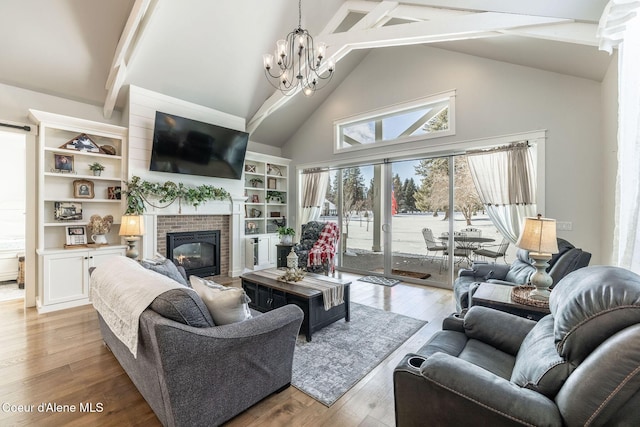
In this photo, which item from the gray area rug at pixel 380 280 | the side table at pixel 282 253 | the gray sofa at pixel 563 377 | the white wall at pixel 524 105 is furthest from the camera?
the side table at pixel 282 253

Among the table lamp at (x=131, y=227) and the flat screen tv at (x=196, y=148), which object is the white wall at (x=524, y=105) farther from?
the table lamp at (x=131, y=227)

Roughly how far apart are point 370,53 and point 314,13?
161cm

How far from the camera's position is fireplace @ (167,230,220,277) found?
493 cm

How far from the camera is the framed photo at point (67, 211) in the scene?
158 inches

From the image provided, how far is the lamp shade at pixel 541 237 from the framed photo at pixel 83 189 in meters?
5.56

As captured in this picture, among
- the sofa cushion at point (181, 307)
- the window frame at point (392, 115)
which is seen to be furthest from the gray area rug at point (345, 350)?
the window frame at point (392, 115)

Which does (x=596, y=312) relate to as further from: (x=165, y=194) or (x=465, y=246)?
(x=165, y=194)

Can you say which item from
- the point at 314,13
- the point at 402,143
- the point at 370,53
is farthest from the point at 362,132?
the point at 314,13

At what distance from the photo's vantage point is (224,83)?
4.95 meters

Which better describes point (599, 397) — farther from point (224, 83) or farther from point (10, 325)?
point (224, 83)

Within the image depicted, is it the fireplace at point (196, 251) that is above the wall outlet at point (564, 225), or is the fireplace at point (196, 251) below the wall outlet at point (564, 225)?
below

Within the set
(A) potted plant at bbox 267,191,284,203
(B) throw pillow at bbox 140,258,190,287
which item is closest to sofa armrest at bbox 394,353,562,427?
(B) throw pillow at bbox 140,258,190,287

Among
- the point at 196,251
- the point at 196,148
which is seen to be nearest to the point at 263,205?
the point at 196,251

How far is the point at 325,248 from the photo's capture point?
528 centimetres
